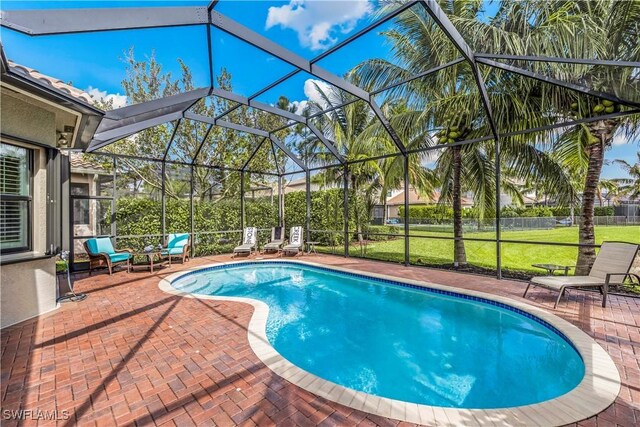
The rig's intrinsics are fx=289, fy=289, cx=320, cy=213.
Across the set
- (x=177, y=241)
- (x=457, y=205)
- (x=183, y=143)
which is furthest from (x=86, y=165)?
(x=457, y=205)

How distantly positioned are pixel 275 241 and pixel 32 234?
8231mm

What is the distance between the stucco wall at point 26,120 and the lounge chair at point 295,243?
7.81m

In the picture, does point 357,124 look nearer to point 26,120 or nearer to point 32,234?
point 26,120

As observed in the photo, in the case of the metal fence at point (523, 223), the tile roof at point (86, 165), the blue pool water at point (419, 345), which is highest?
the tile roof at point (86, 165)

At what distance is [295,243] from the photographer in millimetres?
11891

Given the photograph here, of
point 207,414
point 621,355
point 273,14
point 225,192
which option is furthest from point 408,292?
point 225,192

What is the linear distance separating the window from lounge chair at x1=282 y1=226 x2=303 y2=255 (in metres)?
7.65

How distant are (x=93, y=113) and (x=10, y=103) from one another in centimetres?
102

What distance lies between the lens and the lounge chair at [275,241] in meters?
11.9

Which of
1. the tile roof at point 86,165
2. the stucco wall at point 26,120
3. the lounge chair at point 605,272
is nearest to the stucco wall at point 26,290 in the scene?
the stucco wall at point 26,120

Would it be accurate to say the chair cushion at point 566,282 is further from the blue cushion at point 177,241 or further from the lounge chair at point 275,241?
the blue cushion at point 177,241

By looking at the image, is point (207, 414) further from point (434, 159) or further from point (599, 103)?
point (434, 159)

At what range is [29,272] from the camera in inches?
184

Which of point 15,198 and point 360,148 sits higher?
point 360,148
